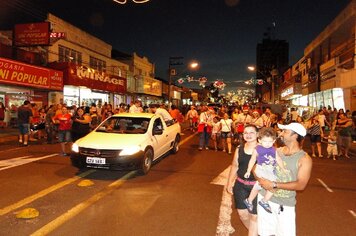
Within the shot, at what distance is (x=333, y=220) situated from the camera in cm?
557

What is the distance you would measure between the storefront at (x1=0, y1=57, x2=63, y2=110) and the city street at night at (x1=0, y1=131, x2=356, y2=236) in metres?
9.44

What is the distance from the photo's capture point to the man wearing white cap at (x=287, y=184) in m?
3.29

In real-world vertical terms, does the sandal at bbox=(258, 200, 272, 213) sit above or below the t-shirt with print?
below

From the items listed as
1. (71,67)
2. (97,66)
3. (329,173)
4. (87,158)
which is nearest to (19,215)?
(87,158)

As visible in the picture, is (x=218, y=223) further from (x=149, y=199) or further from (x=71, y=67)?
(x=71, y=67)

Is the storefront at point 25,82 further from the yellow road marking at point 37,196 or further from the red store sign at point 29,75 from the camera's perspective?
the yellow road marking at point 37,196

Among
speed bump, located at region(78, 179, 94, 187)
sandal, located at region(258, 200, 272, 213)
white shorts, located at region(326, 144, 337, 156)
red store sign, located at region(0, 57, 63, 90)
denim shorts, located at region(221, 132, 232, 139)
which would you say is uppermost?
red store sign, located at region(0, 57, 63, 90)

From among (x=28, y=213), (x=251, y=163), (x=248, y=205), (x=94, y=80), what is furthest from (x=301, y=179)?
(x=94, y=80)

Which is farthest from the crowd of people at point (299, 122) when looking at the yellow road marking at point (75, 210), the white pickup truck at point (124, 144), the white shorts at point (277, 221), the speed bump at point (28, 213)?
the white shorts at point (277, 221)

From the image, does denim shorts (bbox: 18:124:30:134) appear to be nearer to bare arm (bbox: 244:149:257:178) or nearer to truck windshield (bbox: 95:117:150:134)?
truck windshield (bbox: 95:117:150:134)

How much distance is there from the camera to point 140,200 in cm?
648

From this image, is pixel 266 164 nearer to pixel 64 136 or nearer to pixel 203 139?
pixel 64 136

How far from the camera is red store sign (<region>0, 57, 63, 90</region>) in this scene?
18.1m

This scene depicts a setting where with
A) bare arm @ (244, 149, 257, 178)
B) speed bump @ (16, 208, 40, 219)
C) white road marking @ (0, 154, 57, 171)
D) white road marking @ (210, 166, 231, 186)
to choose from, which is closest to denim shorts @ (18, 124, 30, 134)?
white road marking @ (0, 154, 57, 171)
